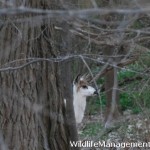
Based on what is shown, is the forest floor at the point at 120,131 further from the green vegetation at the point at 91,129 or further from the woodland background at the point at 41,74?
the woodland background at the point at 41,74

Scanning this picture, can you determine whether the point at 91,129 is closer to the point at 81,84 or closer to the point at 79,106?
the point at 79,106

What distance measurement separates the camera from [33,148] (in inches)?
209

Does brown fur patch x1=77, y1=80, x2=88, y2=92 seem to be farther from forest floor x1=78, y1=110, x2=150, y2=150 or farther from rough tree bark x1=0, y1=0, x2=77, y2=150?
rough tree bark x1=0, y1=0, x2=77, y2=150

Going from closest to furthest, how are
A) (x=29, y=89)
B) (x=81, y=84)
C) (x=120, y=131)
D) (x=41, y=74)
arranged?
(x=29, y=89) < (x=41, y=74) < (x=120, y=131) < (x=81, y=84)

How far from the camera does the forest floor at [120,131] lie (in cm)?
727

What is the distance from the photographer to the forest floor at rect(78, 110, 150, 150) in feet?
23.9

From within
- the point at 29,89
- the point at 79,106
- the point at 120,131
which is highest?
the point at 29,89

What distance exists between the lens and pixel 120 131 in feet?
28.9

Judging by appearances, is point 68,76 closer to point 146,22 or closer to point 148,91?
point 146,22

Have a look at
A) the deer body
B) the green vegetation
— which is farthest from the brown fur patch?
the green vegetation

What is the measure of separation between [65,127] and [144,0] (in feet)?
10.1

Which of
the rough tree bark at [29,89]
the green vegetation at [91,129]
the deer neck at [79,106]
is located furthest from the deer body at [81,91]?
the rough tree bark at [29,89]

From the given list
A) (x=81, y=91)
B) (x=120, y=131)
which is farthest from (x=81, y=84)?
(x=120, y=131)

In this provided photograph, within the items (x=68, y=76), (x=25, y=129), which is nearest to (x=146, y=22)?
(x=68, y=76)
